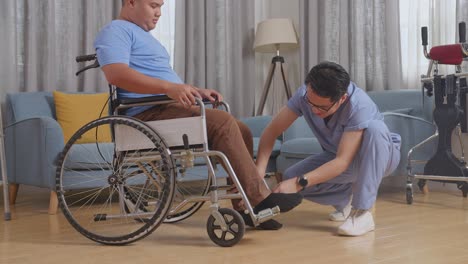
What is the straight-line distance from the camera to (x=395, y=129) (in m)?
3.45

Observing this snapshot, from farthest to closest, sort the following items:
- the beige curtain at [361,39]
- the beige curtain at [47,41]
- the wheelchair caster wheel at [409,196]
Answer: the beige curtain at [361,39] < the beige curtain at [47,41] < the wheelchair caster wheel at [409,196]

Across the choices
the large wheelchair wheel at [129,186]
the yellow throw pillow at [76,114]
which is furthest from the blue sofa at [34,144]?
the large wheelchair wheel at [129,186]

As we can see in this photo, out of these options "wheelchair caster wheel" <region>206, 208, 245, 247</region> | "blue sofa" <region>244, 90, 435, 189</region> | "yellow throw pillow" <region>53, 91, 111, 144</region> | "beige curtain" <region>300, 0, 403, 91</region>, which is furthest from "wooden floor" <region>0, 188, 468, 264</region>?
"beige curtain" <region>300, 0, 403, 91</region>

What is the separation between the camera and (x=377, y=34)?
429 cm

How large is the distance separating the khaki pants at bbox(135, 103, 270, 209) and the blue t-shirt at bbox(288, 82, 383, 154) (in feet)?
1.21

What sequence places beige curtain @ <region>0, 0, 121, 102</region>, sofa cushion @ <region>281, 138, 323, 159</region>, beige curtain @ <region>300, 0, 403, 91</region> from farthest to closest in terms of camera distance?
beige curtain @ <region>300, 0, 403, 91</region> → beige curtain @ <region>0, 0, 121, 102</region> → sofa cushion @ <region>281, 138, 323, 159</region>

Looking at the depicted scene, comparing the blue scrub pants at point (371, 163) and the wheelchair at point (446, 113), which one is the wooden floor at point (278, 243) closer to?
the blue scrub pants at point (371, 163)

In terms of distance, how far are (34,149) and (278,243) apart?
5.47 feet

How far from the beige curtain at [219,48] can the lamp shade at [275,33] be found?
20 centimetres

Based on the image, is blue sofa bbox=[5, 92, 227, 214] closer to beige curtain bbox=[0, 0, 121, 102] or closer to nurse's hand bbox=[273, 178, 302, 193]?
beige curtain bbox=[0, 0, 121, 102]

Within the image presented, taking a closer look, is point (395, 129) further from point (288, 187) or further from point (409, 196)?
point (288, 187)

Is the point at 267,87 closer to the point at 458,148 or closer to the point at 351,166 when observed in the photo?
the point at 458,148

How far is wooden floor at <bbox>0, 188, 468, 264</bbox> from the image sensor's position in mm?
1960

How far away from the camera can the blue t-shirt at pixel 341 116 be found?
2.29 m
